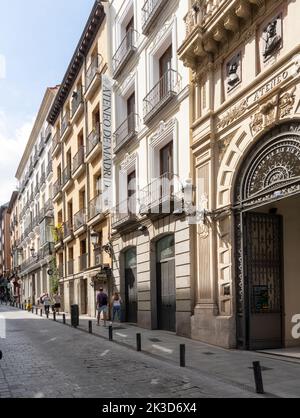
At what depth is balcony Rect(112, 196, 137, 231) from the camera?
19.1 metres

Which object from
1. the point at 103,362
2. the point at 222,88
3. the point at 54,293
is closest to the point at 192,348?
the point at 103,362

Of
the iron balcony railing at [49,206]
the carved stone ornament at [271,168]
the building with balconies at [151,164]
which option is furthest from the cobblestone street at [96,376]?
the iron balcony railing at [49,206]

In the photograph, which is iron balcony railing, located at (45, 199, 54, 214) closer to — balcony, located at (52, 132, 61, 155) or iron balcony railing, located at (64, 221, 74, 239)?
balcony, located at (52, 132, 61, 155)

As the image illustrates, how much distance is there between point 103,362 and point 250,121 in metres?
6.46

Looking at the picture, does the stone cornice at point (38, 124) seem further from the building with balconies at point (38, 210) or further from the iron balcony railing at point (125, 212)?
the iron balcony railing at point (125, 212)

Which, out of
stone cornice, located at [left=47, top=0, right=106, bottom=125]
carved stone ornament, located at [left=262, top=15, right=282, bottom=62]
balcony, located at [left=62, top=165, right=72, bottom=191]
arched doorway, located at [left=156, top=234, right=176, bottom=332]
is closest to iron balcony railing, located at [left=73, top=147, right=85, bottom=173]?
balcony, located at [left=62, top=165, right=72, bottom=191]

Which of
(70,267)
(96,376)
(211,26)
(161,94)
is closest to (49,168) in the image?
(70,267)

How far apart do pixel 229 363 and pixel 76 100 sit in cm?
2218

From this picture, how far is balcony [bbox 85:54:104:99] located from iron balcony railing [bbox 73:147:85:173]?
322 centimetres

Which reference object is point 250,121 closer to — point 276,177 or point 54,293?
point 276,177

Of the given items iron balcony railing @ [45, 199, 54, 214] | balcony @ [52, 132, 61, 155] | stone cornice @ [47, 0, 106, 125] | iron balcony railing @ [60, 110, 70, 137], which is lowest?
iron balcony railing @ [45, 199, 54, 214]

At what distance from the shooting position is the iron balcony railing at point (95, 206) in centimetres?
2391

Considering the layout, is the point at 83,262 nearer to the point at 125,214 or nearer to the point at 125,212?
the point at 125,212

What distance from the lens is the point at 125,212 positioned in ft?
66.4
